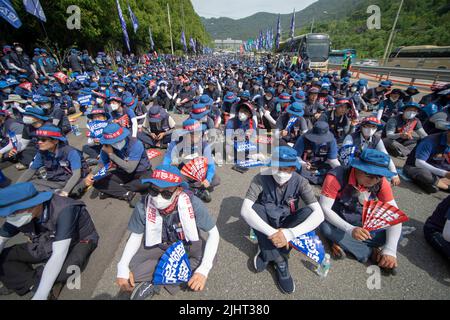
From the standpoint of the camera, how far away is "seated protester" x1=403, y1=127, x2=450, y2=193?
12.9 ft

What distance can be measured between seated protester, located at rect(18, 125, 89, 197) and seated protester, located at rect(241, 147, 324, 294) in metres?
3.33

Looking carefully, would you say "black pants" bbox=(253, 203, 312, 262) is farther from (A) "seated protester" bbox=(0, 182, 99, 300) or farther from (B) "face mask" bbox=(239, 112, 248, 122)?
(B) "face mask" bbox=(239, 112, 248, 122)

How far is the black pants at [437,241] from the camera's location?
8.99 ft

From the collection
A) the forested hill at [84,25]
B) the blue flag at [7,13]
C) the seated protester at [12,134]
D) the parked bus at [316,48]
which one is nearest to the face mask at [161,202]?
the seated protester at [12,134]

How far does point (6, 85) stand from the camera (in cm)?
836

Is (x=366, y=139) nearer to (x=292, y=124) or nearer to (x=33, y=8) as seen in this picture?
(x=292, y=124)

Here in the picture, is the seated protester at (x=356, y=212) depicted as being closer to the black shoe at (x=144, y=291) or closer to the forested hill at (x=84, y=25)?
the black shoe at (x=144, y=291)

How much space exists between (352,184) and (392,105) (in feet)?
21.7

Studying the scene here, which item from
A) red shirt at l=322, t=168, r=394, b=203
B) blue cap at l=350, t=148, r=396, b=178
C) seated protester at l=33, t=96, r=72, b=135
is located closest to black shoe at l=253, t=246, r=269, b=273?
red shirt at l=322, t=168, r=394, b=203

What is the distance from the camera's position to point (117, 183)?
4273 mm

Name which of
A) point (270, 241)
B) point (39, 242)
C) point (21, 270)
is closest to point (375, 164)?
point (270, 241)

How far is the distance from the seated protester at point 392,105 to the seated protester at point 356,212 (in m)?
5.88
